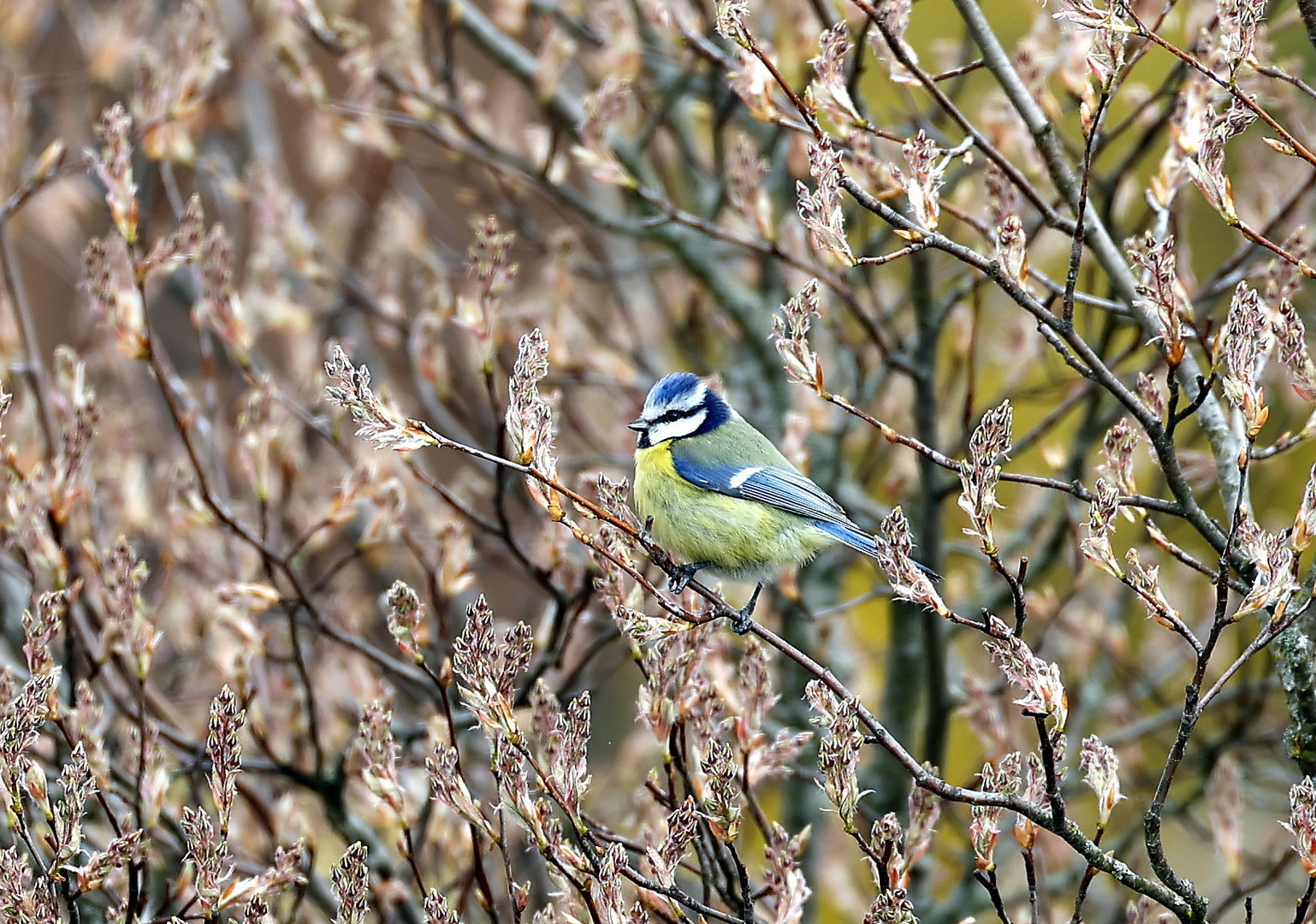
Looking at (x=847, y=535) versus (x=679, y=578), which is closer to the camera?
(x=679, y=578)

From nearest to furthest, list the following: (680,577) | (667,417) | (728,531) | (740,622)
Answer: (740,622) → (680,577) → (728,531) → (667,417)

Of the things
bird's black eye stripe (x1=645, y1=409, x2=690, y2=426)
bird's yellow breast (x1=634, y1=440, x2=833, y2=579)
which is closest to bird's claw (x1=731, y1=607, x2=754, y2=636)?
bird's yellow breast (x1=634, y1=440, x2=833, y2=579)

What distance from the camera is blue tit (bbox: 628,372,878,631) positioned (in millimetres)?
2930

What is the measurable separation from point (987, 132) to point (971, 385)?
905mm

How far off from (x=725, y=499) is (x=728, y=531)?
0.30ft

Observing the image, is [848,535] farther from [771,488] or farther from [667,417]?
[667,417]

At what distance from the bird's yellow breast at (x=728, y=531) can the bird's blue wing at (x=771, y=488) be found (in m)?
0.02

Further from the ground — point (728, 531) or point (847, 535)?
point (847, 535)

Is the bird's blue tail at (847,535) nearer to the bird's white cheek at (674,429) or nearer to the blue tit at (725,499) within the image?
the blue tit at (725,499)

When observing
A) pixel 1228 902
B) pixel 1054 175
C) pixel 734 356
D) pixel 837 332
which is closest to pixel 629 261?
pixel 734 356

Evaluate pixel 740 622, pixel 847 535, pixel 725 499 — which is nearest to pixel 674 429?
pixel 725 499

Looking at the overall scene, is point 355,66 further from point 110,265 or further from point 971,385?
point 971,385

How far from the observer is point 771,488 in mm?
2980

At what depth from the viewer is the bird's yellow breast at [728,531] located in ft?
9.58
